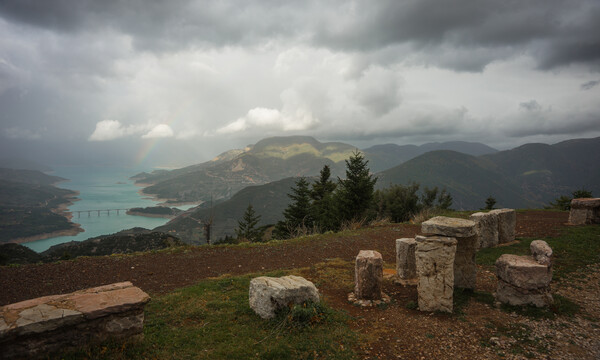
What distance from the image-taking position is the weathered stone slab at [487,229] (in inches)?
514

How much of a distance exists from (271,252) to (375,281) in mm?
7249

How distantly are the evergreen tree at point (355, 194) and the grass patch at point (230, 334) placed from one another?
61.6ft

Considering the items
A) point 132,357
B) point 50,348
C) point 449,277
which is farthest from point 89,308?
point 449,277

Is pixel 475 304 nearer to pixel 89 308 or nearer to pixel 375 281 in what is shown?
pixel 375 281

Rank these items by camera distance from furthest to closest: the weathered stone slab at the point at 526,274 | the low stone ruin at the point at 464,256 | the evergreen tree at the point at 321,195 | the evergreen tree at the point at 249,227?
the evergreen tree at the point at 249,227 < the evergreen tree at the point at 321,195 < the low stone ruin at the point at 464,256 < the weathered stone slab at the point at 526,274

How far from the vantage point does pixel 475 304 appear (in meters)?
8.02

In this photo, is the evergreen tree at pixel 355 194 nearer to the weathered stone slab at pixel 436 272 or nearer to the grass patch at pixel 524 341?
the weathered stone slab at pixel 436 272

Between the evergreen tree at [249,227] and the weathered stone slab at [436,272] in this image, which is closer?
the weathered stone slab at [436,272]

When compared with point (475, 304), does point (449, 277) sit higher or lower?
higher

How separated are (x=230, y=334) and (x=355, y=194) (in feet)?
68.1

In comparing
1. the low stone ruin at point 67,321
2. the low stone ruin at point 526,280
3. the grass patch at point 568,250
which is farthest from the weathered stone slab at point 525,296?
the low stone ruin at point 67,321

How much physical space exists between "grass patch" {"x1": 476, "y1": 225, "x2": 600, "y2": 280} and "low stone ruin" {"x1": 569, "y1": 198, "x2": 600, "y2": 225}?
1213 mm

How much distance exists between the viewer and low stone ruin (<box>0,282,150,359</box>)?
445cm

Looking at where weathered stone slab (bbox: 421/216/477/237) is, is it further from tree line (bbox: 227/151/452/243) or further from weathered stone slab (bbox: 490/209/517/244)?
tree line (bbox: 227/151/452/243)
